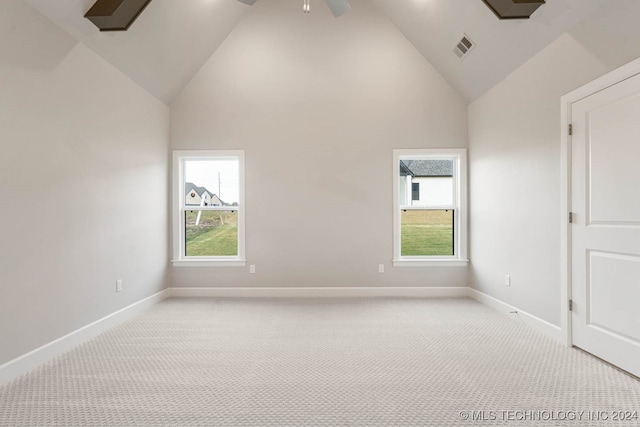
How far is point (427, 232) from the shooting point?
16.0 ft

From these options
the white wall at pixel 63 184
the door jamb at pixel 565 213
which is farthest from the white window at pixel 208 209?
the door jamb at pixel 565 213

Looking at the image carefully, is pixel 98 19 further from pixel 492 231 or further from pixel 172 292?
pixel 492 231

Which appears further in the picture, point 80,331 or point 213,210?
point 213,210

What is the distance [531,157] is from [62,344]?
15.2 feet

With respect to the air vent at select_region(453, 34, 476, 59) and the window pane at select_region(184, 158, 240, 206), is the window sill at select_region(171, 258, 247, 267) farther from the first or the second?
the air vent at select_region(453, 34, 476, 59)

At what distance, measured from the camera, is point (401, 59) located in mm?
4699

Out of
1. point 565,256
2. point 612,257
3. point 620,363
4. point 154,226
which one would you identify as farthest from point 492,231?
point 154,226

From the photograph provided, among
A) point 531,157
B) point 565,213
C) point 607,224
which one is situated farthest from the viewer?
point 531,157

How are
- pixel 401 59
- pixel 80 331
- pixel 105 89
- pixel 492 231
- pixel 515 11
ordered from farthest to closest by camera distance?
1. pixel 401 59
2. pixel 492 231
3. pixel 105 89
4. pixel 80 331
5. pixel 515 11

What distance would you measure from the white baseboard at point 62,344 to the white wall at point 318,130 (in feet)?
3.41

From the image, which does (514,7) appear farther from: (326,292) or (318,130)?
(326,292)

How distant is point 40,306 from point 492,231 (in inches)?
181

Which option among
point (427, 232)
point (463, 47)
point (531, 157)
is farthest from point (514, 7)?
point (427, 232)

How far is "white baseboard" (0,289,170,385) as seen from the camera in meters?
2.36
